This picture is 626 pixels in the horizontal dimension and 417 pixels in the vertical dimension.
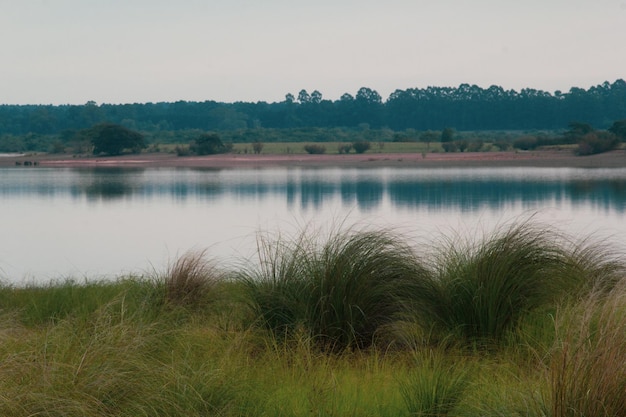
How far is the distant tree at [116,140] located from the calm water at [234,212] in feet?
125

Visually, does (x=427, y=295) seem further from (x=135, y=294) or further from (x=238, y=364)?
(x=135, y=294)

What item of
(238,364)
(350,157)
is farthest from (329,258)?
(350,157)

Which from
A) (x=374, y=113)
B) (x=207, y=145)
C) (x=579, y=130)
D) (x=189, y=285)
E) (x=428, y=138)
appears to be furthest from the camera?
(x=374, y=113)

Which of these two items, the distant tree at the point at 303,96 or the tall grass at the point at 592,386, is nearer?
the tall grass at the point at 592,386

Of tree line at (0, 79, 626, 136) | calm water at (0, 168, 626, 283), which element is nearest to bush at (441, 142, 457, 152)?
calm water at (0, 168, 626, 283)

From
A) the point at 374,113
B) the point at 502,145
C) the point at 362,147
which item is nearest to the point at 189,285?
the point at 362,147

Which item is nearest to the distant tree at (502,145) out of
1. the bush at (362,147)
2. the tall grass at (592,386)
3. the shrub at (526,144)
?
the shrub at (526,144)

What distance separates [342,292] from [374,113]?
130734 millimetres

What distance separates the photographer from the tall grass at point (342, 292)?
282 inches

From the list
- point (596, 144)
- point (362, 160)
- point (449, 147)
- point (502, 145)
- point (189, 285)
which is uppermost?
point (189, 285)

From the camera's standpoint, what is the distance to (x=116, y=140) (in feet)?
287

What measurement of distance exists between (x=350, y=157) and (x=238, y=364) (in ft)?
236

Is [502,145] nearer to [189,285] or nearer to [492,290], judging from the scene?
[189,285]

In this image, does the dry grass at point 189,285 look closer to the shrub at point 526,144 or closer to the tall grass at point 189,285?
the tall grass at point 189,285
